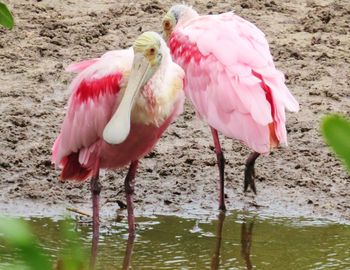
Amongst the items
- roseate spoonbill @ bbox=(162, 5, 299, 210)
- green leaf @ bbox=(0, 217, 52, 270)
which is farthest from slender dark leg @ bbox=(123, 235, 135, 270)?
green leaf @ bbox=(0, 217, 52, 270)

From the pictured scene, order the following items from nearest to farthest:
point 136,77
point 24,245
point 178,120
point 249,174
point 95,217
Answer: point 24,245 → point 136,77 → point 95,217 → point 249,174 → point 178,120

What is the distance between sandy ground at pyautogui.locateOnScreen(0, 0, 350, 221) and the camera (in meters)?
6.02

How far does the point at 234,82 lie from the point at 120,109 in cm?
113

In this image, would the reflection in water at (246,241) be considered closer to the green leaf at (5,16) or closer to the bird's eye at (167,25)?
the bird's eye at (167,25)

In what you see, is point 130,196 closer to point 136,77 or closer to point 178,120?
point 136,77

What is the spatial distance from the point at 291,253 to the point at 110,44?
393 cm

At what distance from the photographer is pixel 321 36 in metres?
8.66

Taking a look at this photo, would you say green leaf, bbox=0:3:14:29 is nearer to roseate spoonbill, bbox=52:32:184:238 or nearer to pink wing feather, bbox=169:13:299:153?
roseate spoonbill, bbox=52:32:184:238

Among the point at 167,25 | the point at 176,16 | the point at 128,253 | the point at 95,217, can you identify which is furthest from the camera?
the point at 167,25

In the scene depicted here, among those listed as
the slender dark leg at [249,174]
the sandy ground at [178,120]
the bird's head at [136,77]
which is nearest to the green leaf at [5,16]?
the bird's head at [136,77]

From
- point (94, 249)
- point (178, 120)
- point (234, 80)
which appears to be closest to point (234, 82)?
point (234, 80)

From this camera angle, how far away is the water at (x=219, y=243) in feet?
15.9

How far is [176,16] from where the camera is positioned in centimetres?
674

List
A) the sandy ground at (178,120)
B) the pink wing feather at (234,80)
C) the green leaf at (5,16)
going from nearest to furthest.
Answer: the green leaf at (5,16) → the pink wing feather at (234,80) → the sandy ground at (178,120)
